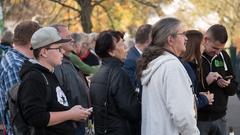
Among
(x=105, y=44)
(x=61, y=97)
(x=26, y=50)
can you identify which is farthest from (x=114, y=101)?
(x=26, y=50)

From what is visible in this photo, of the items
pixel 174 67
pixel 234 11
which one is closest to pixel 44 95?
pixel 174 67

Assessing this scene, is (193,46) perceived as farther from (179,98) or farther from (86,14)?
(86,14)

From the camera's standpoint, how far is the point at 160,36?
4.23 meters

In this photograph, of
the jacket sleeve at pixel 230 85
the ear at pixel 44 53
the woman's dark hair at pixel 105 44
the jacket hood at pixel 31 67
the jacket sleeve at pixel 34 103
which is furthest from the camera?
the jacket sleeve at pixel 230 85

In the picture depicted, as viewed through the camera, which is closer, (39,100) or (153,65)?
(39,100)

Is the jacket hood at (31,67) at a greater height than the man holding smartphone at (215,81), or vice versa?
the jacket hood at (31,67)

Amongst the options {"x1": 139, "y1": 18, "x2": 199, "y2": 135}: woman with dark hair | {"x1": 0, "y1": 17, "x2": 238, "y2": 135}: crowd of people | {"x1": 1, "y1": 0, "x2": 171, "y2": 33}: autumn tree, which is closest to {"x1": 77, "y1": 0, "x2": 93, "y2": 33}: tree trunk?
{"x1": 1, "y1": 0, "x2": 171, "y2": 33}: autumn tree

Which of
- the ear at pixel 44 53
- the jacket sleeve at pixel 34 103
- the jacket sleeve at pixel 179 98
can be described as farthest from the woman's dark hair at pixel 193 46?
the jacket sleeve at pixel 34 103

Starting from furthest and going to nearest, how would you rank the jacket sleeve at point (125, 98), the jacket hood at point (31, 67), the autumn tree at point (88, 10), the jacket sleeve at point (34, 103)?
the autumn tree at point (88, 10) < the jacket sleeve at point (125, 98) < the jacket hood at point (31, 67) < the jacket sleeve at point (34, 103)

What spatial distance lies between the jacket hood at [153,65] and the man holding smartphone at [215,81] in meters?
1.39

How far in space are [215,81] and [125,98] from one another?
1.18 m

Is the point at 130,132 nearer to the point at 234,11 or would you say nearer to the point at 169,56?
the point at 169,56

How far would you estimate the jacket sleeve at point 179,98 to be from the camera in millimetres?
3949

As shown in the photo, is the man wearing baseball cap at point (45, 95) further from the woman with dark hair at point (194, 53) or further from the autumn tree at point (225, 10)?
the autumn tree at point (225, 10)
